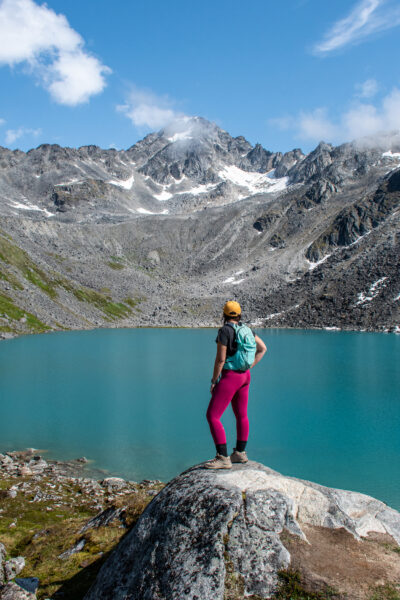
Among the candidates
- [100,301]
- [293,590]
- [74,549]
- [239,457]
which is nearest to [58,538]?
[74,549]

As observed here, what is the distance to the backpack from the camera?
8.38 m

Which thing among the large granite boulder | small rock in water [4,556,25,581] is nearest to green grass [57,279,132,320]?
small rock in water [4,556,25,581]

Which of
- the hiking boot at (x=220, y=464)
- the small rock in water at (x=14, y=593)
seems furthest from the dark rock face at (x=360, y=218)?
the small rock in water at (x=14, y=593)

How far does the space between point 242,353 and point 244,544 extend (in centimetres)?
336

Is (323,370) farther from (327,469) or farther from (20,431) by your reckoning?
(20,431)

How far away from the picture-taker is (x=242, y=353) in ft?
27.5

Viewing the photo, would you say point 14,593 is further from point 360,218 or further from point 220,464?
point 360,218

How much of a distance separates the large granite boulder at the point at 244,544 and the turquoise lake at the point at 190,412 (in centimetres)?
1643

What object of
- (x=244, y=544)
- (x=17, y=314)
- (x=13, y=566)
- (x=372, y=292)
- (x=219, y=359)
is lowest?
(x=13, y=566)

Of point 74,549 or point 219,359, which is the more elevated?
point 219,359

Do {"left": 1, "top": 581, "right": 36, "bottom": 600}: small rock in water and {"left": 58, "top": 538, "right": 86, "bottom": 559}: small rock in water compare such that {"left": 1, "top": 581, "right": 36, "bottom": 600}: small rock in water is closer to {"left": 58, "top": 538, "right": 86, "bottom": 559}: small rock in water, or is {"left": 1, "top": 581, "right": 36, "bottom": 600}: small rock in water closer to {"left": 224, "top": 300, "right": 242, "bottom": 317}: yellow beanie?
{"left": 58, "top": 538, "right": 86, "bottom": 559}: small rock in water

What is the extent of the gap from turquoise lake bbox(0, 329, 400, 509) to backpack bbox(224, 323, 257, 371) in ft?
54.6

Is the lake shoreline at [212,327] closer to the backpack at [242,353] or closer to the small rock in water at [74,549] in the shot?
the small rock in water at [74,549]

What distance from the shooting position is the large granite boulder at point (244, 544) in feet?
18.9
